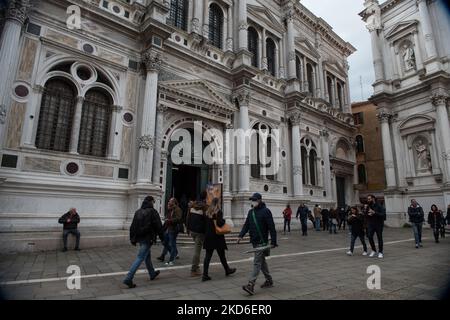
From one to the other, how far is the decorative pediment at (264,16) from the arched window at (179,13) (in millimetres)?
5164

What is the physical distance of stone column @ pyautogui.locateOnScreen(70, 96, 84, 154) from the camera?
10523 millimetres

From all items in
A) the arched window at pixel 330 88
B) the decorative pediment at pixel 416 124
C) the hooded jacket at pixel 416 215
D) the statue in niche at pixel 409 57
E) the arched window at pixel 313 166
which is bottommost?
the hooded jacket at pixel 416 215

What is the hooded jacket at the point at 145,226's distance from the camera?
5434 mm

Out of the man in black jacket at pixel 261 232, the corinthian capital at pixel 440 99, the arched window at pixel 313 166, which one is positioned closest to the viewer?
the man in black jacket at pixel 261 232

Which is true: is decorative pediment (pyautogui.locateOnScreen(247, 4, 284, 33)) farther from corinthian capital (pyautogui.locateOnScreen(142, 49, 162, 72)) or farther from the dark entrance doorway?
the dark entrance doorway

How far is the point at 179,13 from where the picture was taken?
15.9m

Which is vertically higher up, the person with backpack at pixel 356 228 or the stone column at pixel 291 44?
the stone column at pixel 291 44

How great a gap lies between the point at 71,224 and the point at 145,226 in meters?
5.22

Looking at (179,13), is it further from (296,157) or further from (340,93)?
(340,93)

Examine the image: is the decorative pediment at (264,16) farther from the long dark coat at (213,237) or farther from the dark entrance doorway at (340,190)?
the long dark coat at (213,237)

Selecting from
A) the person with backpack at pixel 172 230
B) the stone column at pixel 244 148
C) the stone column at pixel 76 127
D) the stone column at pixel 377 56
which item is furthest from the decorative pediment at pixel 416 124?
the stone column at pixel 76 127

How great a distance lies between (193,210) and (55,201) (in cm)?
605

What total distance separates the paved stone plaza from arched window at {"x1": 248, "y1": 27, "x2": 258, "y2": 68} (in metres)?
15.0

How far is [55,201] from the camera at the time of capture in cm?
966
